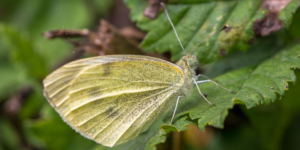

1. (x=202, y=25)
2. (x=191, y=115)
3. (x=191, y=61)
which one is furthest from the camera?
(x=202, y=25)

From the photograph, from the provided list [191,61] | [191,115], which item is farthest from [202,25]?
[191,115]

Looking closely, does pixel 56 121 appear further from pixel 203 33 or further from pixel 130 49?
pixel 203 33

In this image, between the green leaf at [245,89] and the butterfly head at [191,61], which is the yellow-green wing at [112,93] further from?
the green leaf at [245,89]

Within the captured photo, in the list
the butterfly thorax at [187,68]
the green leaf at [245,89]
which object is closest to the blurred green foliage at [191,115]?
the green leaf at [245,89]

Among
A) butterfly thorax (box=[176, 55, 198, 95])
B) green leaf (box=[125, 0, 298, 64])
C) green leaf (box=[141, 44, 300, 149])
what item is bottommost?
green leaf (box=[141, 44, 300, 149])

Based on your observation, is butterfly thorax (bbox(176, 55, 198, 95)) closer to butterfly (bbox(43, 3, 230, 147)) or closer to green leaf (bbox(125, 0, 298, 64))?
butterfly (bbox(43, 3, 230, 147))

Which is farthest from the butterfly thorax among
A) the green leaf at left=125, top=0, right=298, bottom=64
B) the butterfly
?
the green leaf at left=125, top=0, right=298, bottom=64

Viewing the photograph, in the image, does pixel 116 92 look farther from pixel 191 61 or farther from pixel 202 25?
pixel 202 25

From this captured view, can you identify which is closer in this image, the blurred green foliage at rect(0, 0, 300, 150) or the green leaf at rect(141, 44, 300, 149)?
the green leaf at rect(141, 44, 300, 149)
